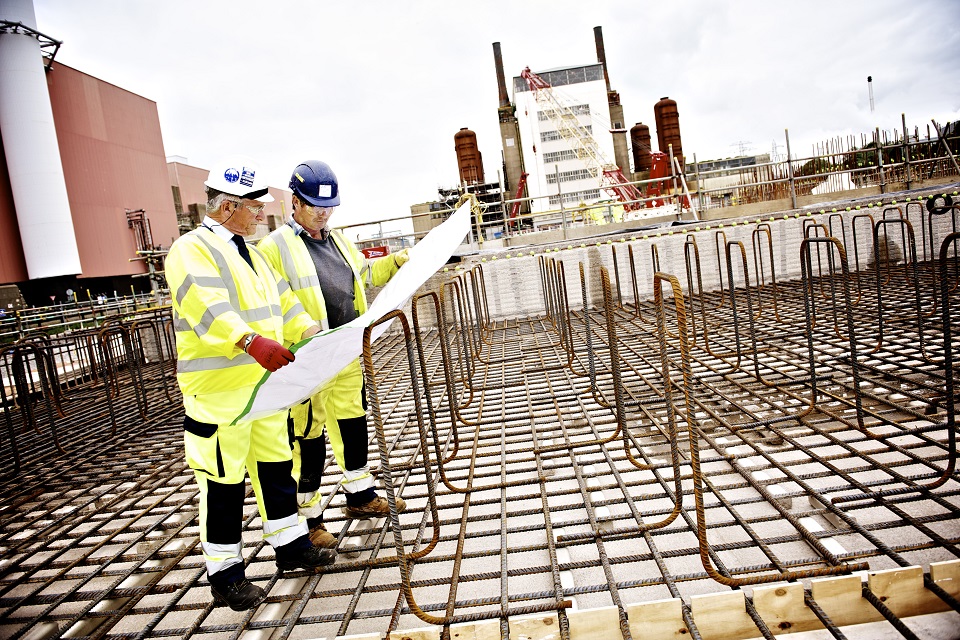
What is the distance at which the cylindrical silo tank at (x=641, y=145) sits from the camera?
3922 centimetres

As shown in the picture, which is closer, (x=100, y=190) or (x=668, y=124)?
(x=100, y=190)

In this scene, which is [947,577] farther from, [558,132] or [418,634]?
[558,132]

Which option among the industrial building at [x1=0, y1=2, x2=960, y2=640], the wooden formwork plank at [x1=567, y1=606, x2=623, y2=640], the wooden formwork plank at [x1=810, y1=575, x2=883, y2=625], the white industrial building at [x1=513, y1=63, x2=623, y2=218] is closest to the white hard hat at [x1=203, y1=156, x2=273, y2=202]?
the industrial building at [x1=0, y1=2, x2=960, y2=640]

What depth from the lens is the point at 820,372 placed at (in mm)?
4992

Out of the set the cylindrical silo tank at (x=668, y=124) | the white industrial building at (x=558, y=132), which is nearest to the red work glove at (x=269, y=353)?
the cylindrical silo tank at (x=668, y=124)

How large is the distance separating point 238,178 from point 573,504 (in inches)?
96.8

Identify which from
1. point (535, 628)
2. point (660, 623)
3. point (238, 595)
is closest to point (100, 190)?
point (238, 595)

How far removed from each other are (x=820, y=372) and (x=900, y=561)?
3016mm

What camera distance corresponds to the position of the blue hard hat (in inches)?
124

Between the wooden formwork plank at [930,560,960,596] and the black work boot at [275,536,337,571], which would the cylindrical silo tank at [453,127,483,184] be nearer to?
the black work boot at [275,536,337,571]

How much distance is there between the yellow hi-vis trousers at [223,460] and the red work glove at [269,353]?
0.34 m

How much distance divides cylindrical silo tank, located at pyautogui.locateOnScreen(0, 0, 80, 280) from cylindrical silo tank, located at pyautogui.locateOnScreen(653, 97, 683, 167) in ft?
103

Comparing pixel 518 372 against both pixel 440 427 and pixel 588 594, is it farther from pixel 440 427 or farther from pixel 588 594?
pixel 588 594

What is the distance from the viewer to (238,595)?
263 cm
